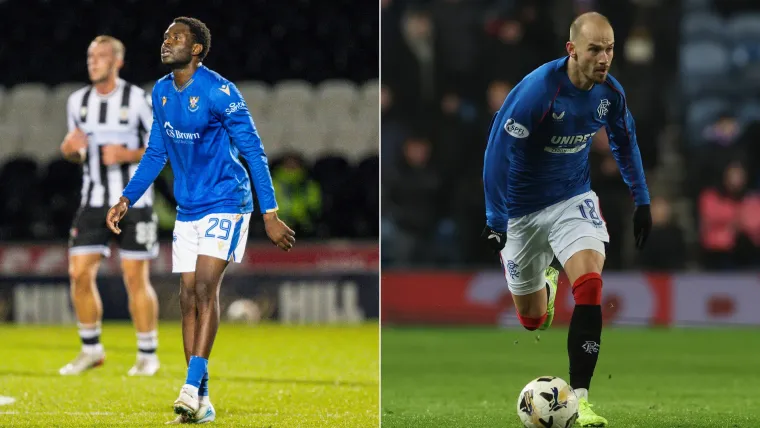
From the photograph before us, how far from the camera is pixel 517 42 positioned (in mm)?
14914

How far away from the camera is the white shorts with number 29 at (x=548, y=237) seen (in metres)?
5.95

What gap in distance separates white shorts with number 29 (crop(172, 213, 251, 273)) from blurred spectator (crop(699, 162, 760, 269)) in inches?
371

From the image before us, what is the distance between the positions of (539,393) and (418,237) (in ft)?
30.5

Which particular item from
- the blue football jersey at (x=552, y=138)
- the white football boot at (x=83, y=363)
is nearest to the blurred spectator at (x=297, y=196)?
the white football boot at (x=83, y=363)

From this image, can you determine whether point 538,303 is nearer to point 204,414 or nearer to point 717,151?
point 204,414

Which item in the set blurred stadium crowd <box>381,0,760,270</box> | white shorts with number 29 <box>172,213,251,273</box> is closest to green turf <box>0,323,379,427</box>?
white shorts with number 29 <box>172,213,251,273</box>

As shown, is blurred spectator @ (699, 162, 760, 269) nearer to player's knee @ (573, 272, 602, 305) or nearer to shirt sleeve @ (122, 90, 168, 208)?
player's knee @ (573, 272, 602, 305)

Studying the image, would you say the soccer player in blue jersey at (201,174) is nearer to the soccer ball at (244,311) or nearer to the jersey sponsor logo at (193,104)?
the jersey sponsor logo at (193,104)

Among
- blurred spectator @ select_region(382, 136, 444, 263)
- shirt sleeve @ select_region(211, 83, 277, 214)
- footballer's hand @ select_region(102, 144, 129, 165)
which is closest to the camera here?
shirt sleeve @ select_region(211, 83, 277, 214)

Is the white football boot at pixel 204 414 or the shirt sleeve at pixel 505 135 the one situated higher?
the shirt sleeve at pixel 505 135

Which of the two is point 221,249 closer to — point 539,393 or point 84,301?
point 539,393

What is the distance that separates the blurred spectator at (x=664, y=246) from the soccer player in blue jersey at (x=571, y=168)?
789 cm

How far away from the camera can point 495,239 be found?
5.86 meters

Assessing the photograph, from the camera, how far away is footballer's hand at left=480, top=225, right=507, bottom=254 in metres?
5.83
